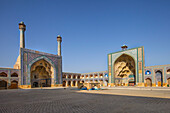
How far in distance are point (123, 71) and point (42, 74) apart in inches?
986

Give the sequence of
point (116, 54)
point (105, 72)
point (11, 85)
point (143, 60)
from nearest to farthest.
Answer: point (11, 85) < point (143, 60) < point (116, 54) < point (105, 72)

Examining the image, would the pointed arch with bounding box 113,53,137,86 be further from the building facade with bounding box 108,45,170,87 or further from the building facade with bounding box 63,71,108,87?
the building facade with bounding box 63,71,108,87

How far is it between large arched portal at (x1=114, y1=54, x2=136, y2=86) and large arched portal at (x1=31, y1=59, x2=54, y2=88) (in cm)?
1996

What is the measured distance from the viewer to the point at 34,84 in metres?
40.1

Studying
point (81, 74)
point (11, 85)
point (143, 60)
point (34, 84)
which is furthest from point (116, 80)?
point (11, 85)

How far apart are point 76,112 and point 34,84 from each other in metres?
37.4

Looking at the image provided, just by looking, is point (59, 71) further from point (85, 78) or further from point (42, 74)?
point (85, 78)

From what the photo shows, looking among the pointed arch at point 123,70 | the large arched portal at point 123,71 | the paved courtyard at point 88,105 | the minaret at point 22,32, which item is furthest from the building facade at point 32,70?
the paved courtyard at point 88,105

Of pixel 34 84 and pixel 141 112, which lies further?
pixel 34 84

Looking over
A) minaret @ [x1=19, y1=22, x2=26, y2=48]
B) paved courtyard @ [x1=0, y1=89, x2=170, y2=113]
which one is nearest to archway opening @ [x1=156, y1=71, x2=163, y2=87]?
paved courtyard @ [x1=0, y1=89, x2=170, y2=113]

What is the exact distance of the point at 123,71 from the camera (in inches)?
1725

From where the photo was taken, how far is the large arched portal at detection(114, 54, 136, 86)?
4212 centimetres

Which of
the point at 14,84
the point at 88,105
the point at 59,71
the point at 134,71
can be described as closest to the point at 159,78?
the point at 134,71

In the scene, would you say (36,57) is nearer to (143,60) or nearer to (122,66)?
(122,66)
